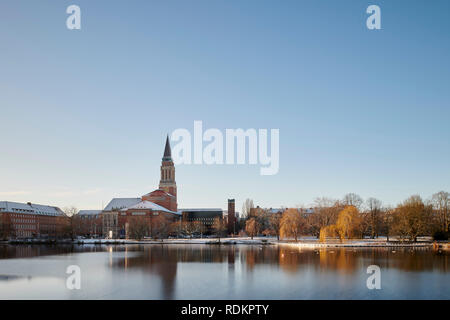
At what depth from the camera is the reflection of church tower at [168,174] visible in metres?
152

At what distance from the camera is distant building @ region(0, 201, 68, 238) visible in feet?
389

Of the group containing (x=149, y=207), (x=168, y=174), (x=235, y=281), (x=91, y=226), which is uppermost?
(x=168, y=174)

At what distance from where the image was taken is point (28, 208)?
139m

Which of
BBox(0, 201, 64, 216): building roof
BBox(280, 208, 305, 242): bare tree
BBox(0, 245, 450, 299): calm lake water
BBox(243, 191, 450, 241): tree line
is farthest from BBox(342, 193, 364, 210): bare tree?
BBox(0, 201, 64, 216): building roof

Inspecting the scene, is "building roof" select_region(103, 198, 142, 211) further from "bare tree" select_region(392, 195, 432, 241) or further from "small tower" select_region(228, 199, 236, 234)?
"bare tree" select_region(392, 195, 432, 241)

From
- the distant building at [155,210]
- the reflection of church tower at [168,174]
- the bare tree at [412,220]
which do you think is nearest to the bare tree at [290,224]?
the bare tree at [412,220]

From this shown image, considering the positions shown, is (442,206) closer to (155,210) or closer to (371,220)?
(371,220)

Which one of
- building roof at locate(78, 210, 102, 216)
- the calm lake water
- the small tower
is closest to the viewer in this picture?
the calm lake water

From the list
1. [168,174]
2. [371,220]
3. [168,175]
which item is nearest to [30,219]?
[168,175]

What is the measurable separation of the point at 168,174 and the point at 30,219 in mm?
48413

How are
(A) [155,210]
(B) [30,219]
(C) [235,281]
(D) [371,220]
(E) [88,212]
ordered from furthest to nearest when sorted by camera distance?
(E) [88,212] < (B) [30,219] < (A) [155,210] < (D) [371,220] < (C) [235,281]

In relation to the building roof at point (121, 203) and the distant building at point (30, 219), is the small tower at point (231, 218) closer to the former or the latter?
the building roof at point (121, 203)

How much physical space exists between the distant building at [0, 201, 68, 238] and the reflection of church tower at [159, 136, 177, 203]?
118 feet
